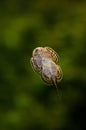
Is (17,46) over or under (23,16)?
under

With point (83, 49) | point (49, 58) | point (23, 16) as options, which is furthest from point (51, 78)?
point (23, 16)

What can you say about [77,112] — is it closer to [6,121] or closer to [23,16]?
[6,121]

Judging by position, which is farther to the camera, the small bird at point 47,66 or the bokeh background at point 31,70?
the bokeh background at point 31,70

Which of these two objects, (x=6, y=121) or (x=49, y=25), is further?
(x=49, y=25)

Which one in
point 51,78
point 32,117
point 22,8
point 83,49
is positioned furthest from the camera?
point 22,8

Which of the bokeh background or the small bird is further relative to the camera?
the bokeh background
